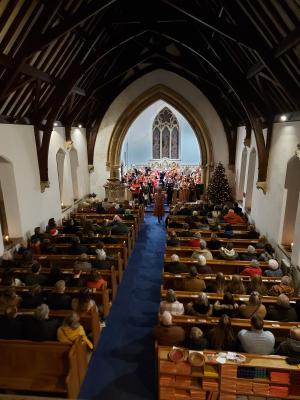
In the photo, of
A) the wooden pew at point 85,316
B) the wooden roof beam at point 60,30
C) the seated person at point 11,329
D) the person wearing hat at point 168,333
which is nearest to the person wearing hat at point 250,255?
the person wearing hat at point 168,333

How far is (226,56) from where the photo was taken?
35.9 ft

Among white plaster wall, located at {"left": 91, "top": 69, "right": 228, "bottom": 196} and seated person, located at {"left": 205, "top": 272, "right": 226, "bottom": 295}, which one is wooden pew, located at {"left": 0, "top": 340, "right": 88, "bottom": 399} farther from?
white plaster wall, located at {"left": 91, "top": 69, "right": 228, "bottom": 196}

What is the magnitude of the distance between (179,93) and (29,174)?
965 centimetres

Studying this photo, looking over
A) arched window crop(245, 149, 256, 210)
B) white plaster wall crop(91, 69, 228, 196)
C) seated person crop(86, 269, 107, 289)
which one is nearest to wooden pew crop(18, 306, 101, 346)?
seated person crop(86, 269, 107, 289)

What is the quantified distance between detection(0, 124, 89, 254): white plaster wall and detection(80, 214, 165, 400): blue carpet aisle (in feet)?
11.6

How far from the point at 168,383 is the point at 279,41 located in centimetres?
670

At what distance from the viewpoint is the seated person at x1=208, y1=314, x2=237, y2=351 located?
16.9 ft

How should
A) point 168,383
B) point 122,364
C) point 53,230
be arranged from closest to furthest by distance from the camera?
point 168,383
point 122,364
point 53,230

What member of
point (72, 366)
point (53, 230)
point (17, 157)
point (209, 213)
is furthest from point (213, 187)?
point (72, 366)

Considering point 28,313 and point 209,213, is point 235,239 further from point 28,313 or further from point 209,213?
point 28,313

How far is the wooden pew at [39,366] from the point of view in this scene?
4.98 metres

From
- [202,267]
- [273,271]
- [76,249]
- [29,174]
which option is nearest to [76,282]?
[76,249]

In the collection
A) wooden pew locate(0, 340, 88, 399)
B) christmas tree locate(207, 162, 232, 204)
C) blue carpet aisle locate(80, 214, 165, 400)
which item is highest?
christmas tree locate(207, 162, 232, 204)

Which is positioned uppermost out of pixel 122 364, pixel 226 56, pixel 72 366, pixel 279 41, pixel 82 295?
pixel 226 56
